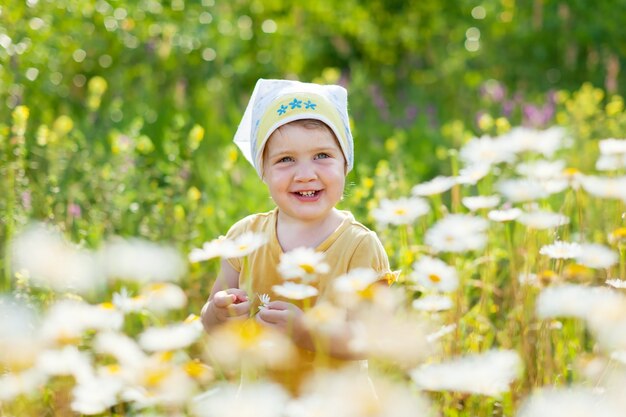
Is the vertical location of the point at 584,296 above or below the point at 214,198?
below

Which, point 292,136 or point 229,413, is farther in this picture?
point 292,136

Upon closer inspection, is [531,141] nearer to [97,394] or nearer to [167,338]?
[167,338]

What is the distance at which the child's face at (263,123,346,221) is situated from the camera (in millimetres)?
1672

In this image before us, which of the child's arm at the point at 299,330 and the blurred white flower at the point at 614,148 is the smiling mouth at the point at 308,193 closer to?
the child's arm at the point at 299,330

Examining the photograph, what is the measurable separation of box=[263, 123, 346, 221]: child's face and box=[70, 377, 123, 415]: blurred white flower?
573mm

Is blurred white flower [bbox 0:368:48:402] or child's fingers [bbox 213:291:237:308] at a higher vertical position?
child's fingers [bbox 213:291:237:308]

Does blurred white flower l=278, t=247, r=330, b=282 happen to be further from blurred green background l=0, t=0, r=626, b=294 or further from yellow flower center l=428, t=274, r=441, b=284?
blurred green background l=0, t=0, r=626, b=294

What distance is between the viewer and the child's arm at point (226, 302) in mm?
1582

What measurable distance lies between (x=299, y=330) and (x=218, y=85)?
13.0 ft

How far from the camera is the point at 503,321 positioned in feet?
8.02

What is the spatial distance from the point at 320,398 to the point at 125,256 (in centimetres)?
75

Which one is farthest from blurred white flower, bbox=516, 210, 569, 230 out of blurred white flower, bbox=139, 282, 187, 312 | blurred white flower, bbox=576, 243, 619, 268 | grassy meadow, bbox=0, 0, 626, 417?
blurred white flower, bbox=139, 282, 187, 312

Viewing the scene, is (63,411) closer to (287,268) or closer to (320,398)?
(287,268)

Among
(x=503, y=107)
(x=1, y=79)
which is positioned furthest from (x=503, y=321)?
(x=503, y=107)
